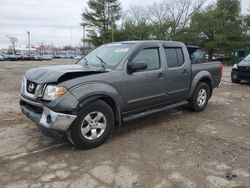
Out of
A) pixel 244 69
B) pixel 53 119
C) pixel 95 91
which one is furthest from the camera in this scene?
pixel 244 69

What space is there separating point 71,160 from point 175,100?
9.51ft

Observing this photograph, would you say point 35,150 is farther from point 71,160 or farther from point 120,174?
point 120,174

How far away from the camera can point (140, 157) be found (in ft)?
12.9

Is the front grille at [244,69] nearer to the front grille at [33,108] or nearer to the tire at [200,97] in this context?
the tire at [200,97]

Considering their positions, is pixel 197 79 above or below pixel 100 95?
above

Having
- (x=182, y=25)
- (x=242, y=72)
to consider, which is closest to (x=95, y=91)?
(x=242, y=72)

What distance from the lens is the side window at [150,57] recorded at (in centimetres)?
497

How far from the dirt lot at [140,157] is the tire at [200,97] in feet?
2.13

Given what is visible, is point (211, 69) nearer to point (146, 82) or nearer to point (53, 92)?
point (146, 82)

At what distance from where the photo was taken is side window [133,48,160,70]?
4.97 metres

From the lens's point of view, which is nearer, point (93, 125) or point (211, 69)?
point (93, 125)

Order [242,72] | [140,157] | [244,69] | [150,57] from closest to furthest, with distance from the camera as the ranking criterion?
[140,157] < [150,57] < [244,69] < [242,72]

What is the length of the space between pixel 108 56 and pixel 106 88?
3.31 feet

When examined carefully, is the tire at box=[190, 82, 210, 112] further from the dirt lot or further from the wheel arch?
the wheel arch
